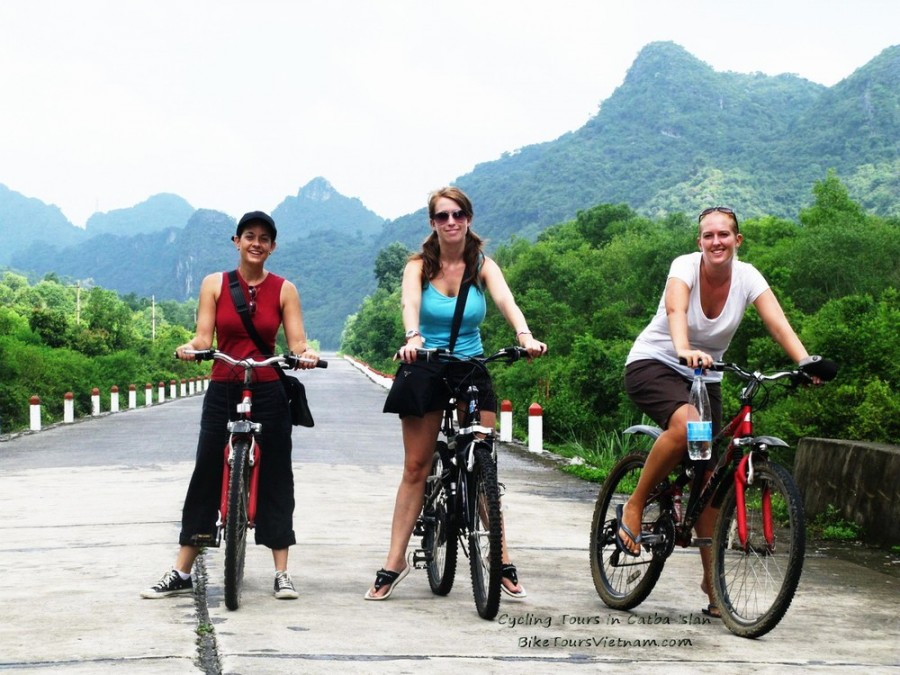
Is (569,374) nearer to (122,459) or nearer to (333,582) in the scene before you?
(122,459)

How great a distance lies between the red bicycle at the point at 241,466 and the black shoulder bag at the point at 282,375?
0.36ft

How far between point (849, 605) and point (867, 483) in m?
2.78

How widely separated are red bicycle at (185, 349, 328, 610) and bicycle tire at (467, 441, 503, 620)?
0.91 meters

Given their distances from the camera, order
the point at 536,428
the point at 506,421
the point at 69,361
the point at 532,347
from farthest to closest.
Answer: the point at 69,361
the point at 506,421
the point at 536,428
the point at 532,347

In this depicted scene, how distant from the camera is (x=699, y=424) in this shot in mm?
5355

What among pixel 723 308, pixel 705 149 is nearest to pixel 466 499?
pixel 723 308

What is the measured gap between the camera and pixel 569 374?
2359 centimetres

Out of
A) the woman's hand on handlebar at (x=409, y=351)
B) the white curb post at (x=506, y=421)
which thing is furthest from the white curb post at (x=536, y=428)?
the woman's hand on handlebar at (x=409, y=351)

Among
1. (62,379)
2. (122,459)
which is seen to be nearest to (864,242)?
(62,379)

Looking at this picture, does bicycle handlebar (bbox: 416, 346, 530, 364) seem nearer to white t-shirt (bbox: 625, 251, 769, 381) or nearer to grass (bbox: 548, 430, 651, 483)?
white t-shirt (bbox: 625, 251, 769, 381)

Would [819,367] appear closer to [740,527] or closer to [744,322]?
[740,527]

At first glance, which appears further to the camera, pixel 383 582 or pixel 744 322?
pixel 744 322

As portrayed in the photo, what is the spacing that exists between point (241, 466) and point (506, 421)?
16.1 m

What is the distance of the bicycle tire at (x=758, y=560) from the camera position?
4938 mm
